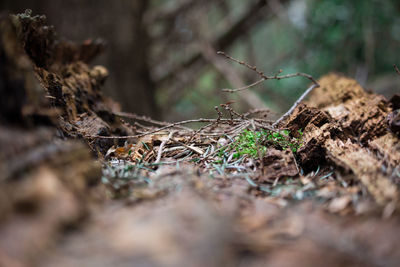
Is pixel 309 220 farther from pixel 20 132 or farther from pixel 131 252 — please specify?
pixel 20 132

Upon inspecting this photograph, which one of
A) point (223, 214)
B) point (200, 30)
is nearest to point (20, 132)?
point (223, 214)

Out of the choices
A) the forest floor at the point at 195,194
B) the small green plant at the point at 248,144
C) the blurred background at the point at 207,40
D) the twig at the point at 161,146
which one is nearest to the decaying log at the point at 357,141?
the forest floor at the point at 195,194

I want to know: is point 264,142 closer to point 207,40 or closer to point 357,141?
point 357,141

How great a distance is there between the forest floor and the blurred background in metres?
2.79

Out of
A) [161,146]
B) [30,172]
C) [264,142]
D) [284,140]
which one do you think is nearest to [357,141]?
[284,140]

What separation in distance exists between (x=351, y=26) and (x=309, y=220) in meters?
5.34

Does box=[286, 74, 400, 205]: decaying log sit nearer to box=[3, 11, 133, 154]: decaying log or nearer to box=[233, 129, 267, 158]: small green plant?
box=[233, 129, 267, 158]: small green plant

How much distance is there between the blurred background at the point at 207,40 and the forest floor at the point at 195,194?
2787mm

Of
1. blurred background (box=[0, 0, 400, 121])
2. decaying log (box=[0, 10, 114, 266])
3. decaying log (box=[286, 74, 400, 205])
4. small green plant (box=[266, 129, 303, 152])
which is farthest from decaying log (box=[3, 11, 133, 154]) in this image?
blurred background (box=[0, 0, 400, 121])

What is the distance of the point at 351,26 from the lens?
5344 mm

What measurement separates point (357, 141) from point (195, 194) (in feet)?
3.49

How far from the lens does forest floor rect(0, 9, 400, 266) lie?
2.25 ft

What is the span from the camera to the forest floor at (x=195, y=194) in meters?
0.69

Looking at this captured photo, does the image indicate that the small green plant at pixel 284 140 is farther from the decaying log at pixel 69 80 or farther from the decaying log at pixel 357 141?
the decaying log at pixel 69 80
